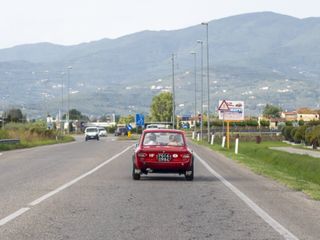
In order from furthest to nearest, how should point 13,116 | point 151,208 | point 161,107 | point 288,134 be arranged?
point 161,107 → point 13,116 → point 288,134 → point 151,208

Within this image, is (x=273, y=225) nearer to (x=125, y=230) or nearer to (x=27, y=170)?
(x=125, y=230)

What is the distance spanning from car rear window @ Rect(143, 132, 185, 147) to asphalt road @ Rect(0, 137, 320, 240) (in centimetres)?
107

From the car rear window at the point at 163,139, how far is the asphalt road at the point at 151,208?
1.07 metres

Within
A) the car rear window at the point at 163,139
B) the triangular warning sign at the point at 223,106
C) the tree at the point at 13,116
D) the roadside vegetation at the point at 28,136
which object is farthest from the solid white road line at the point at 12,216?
the tree at the point at 13,116

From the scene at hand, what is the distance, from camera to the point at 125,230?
12492 millimetres

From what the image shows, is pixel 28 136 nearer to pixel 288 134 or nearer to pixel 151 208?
pixel 288 134

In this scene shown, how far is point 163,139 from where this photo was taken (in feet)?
79.6

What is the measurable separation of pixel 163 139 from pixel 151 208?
8676 millimetres

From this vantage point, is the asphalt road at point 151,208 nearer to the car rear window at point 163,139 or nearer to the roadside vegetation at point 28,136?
the car rear window at point 163,139

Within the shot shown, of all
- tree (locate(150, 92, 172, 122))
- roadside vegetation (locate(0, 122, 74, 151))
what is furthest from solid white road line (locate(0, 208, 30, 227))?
tree (locate(150, 92, 172, 122))

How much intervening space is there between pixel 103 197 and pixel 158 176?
26.5ft

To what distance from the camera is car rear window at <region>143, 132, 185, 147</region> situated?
24000 mm

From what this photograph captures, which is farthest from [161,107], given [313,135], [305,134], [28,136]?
[313,135]

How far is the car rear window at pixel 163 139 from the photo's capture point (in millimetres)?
24000
